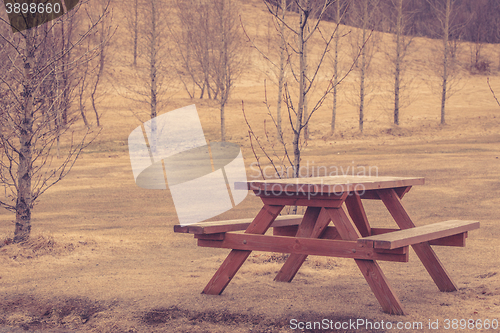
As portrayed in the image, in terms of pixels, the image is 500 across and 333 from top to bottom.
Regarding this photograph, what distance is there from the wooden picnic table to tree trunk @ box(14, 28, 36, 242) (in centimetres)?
317

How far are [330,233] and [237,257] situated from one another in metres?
0.93

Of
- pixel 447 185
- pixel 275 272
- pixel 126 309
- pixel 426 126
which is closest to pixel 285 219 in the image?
pixel 275 272

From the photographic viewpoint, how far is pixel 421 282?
496cm

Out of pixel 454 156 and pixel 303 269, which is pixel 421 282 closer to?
pixel 303 269

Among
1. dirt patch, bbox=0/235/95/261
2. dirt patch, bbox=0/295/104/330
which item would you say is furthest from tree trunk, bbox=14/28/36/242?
dirt patch, bbox=0/295/104/330

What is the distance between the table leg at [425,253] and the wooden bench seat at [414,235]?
254 millimetres

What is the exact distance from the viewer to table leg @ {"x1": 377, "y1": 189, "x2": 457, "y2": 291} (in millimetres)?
4555

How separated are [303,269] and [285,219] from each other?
0.66m

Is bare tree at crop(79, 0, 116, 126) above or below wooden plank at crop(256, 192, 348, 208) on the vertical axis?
above

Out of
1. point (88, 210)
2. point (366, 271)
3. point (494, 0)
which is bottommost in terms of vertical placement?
point (88, 210)

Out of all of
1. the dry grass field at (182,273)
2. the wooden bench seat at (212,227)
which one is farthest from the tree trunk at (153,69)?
the wooden bench seat at (212,227)

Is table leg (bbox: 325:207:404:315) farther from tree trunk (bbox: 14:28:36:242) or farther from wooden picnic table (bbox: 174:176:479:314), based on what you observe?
tree trunk (bbox: 14:28:36:242)

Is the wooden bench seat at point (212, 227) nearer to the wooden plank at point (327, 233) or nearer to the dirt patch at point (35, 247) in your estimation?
the wooden plank at point (327, 233)

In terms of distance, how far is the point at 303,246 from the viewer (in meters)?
4.06
